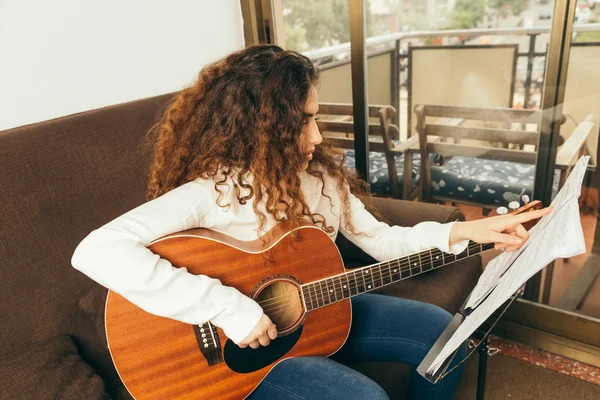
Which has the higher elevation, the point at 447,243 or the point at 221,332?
the point at 447,243

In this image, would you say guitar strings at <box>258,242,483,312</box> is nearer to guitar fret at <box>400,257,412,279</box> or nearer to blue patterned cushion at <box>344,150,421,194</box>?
guitar fret at <box>400,257,412,279</box>

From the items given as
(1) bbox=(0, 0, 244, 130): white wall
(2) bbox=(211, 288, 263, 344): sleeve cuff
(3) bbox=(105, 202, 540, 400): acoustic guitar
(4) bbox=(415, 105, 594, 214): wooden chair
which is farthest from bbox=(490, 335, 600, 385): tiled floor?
(1) bbox=(0, 0, 244, 130): white wall

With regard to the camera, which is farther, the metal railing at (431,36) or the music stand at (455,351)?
the metal railing at (431,36)

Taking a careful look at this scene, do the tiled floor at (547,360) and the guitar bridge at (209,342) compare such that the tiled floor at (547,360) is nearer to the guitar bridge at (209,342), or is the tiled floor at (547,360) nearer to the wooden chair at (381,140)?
the wooden chair at (381,140)

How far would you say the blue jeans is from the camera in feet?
3.28

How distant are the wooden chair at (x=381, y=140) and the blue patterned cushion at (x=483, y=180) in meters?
0.13

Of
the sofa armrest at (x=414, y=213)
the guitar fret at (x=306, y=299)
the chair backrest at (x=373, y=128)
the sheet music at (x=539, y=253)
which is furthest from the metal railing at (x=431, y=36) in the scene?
the guitar fret at (x=306, y=299)

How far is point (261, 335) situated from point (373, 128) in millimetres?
1169

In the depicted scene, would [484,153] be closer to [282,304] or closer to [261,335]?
[282,304]

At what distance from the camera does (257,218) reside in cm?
116

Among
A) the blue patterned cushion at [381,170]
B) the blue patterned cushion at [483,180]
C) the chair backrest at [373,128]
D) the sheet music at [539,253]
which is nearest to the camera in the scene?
the sheet music at [539,253]

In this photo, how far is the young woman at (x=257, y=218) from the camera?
98 cm

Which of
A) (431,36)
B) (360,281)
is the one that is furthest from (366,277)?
(431,36)

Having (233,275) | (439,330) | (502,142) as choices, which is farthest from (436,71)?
(233,275)
